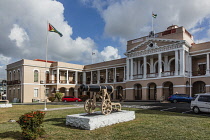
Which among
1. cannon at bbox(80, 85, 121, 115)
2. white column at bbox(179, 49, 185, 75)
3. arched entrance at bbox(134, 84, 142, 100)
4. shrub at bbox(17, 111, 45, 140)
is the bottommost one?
arched entrance at bbox(134, 84, 142, 100)

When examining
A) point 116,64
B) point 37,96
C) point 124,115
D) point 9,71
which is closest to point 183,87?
point 116,64

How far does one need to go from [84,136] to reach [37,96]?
116ft

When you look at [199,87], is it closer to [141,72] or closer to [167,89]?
[167,89]

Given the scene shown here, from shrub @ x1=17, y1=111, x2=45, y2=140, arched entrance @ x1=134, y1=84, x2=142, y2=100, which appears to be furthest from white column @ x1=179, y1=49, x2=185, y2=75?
shrub @ x1=17, y1=111, x2=45, y2=140

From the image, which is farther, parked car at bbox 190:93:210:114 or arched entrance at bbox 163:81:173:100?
arched entrance at bbox 163:81:173:100

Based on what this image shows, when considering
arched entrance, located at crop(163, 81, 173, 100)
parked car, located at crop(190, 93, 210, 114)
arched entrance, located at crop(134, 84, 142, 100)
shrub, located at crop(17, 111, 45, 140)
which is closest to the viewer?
shrub, located at crop(17, 111, 45, 140)

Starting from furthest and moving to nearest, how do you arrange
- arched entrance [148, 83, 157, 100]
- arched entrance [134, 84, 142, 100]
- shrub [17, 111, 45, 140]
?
arched entrance [134, 84, 142, 100] → arched entrance [148, 83, 157, 100] → shrub [17, 111, 45, 140]

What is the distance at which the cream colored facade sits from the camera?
2864 cm

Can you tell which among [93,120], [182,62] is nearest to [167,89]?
[182,62]

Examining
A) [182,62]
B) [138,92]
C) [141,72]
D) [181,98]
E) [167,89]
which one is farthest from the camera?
[141,72]

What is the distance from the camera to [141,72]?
1407 inches

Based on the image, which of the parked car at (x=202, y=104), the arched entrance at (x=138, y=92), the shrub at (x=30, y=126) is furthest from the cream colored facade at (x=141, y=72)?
the shrub at (x=30, y=126)

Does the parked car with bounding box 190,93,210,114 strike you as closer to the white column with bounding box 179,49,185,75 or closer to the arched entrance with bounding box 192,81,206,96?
the white column with bounding box 179,49,185,75

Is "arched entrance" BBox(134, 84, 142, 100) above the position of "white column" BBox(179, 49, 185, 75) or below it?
below
